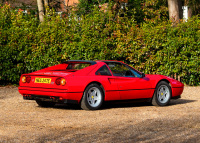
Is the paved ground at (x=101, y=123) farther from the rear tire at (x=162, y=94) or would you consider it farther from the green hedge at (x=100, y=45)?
the green hedge at (x=100, y=45)

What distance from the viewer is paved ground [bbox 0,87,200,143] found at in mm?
6734

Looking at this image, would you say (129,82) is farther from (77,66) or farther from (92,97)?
(77,66)

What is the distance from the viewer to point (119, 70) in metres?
10.8

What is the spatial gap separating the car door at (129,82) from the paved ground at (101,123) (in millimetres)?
364

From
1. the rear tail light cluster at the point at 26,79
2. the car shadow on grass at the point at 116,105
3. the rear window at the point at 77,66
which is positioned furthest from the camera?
the car shadow on grass at the point at 116,105

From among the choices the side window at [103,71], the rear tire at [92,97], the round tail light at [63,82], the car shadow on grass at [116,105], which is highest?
the side window at [103,71]

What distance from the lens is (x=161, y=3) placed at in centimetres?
2852

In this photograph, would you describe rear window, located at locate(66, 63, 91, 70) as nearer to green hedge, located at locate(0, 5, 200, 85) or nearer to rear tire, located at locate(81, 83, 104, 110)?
rear tire, located at locate(81, 83, 104, 110)

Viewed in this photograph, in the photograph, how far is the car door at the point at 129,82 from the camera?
10469mm

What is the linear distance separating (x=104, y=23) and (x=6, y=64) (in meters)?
4.28

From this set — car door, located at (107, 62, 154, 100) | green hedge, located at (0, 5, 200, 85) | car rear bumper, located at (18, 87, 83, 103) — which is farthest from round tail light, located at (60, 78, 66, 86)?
green hedge, located at (0, 5, 200, 85)

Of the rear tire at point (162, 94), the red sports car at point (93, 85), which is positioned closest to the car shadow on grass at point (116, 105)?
the red sports car at point (93, 85)

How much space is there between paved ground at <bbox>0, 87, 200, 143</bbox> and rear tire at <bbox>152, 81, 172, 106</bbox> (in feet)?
0.60

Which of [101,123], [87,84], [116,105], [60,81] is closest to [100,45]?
[116,105]
